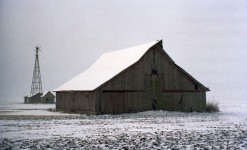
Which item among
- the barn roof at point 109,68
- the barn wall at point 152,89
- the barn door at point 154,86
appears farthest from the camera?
the barn door at point 154,86

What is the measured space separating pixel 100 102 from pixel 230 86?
143 meters

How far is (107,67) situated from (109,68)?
1.35 m

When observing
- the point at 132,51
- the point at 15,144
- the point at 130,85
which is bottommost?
the point at 15,144

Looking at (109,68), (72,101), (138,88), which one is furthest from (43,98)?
(138,88)

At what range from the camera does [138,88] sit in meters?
39.4

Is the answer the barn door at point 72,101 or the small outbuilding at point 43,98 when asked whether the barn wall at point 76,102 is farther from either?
the small outbuilding at point 43,98

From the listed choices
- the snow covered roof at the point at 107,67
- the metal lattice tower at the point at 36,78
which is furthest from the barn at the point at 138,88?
the metal lattice tower at the point at 36,78

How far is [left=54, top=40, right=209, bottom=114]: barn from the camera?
37.9 metres

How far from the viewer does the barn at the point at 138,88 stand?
37938 millimetres

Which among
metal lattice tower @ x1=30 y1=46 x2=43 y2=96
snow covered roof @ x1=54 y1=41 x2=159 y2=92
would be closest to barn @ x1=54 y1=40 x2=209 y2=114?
snow covered roof @ x1=54 y1=41 x2=159 y2=92

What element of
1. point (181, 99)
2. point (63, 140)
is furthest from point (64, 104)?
point (63, 140)

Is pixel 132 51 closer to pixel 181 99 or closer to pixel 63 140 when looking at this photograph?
pixel 181 99

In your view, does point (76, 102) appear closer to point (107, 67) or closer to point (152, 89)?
point (107, 67)

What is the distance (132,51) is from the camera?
44.3 m
